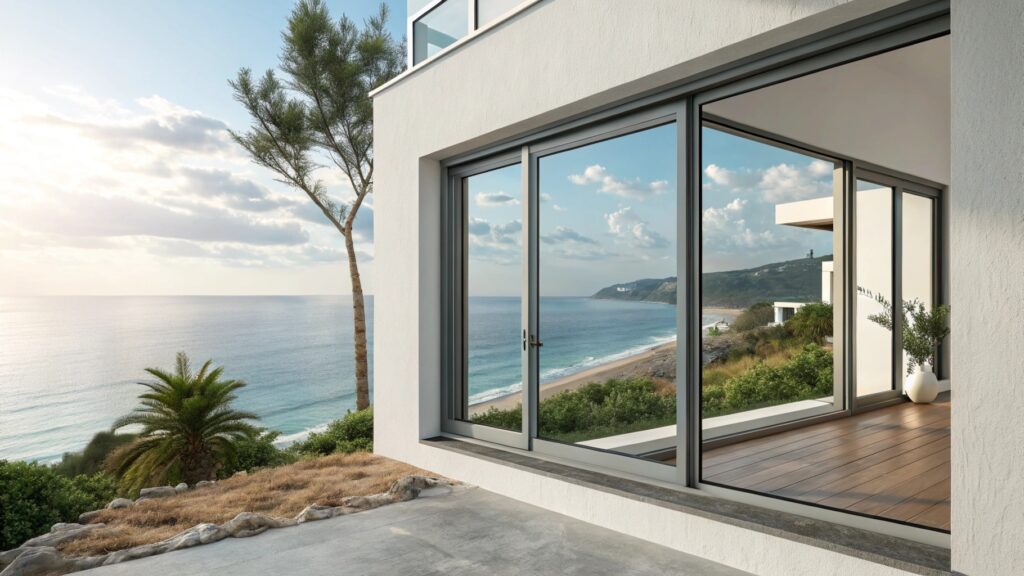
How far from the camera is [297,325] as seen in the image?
95.9ft

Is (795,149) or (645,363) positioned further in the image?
(795,149)

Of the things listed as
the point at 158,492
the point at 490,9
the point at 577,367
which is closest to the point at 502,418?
the point at 577,367

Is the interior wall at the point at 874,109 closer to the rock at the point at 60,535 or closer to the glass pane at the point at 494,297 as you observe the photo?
the glass pane at the point at 494,297

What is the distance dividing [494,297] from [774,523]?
101 inches

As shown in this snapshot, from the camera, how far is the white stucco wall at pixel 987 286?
208 centimetres

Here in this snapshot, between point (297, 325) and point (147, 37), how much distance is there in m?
14.7

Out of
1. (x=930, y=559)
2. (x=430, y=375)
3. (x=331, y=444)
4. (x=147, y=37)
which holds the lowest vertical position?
(x=331, y=444)

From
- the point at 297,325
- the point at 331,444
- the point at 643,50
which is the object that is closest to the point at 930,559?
the point at 643,50

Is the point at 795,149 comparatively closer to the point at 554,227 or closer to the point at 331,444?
the point at 554,227

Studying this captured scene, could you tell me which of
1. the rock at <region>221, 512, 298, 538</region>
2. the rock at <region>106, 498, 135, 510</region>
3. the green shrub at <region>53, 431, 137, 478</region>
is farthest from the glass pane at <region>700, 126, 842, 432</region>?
the green shrub at <region>53, 431, 137, 478</region>

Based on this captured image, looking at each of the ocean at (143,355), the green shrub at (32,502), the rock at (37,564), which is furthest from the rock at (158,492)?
the ocean at (143,355)

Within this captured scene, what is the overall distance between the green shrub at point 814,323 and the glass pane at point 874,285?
0.81m

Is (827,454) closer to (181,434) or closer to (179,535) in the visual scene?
(179,535)

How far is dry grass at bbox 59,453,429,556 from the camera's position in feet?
13.6
